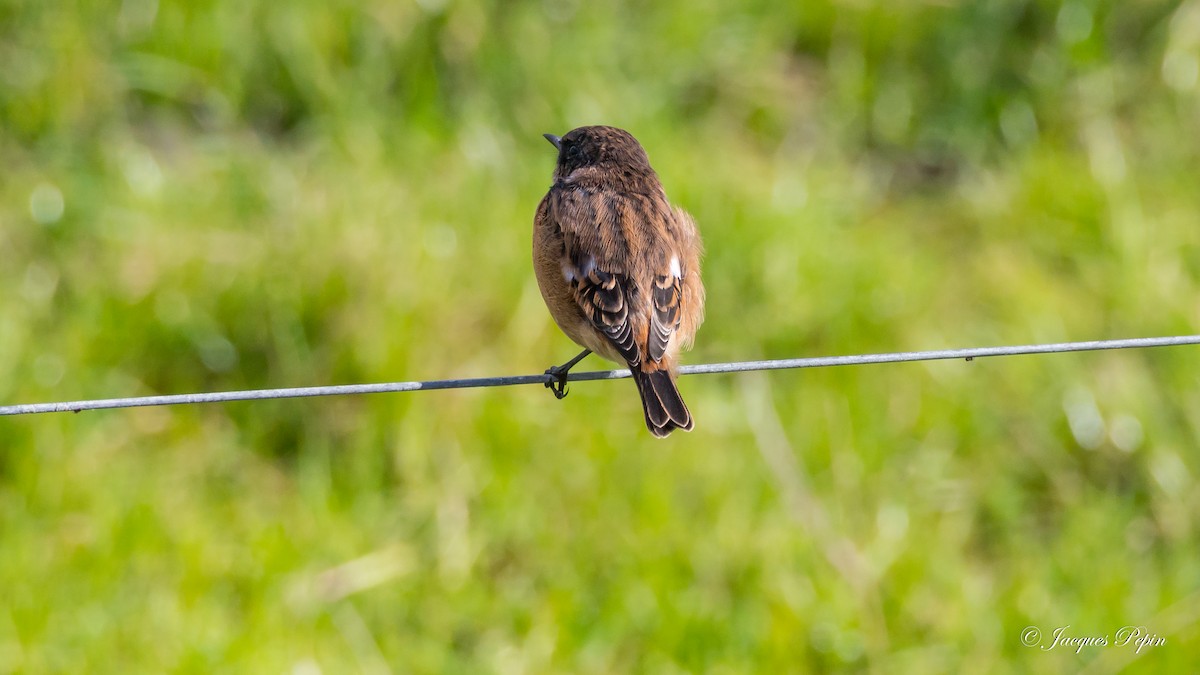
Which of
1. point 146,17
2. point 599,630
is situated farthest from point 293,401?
point 146,17

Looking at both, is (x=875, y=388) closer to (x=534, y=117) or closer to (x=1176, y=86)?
(x=534, y=117)

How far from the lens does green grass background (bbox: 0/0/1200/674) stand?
562cm

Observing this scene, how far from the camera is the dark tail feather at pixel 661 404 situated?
4328mm

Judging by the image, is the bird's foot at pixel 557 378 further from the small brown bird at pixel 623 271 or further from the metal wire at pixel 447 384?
the metal wire at pixel 447 384

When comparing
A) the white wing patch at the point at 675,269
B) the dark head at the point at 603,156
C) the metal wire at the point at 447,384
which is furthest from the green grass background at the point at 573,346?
the metal wire at the point at 447,384

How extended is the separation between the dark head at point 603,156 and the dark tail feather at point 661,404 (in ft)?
2.92

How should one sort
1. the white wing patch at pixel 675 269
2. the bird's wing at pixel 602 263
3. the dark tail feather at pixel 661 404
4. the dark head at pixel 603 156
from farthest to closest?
the dark head at pixel 603 156 < the white wing patch at pixel 675 269 < the bird's wing at pixel 602 263 < the dark tail feather at pixel 661 404

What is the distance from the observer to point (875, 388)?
6633 millimetres

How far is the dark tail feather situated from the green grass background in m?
1.42

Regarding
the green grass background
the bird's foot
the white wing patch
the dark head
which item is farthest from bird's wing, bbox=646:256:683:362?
the green grass background

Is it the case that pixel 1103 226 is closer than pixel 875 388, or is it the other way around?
pixel 875 388

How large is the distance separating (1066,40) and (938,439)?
266 centimetres

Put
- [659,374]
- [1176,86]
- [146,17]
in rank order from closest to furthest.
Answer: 1. [659,374]
2. [146,17]
3. [1176,86]

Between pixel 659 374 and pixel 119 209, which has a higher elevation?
pixel 119 209
